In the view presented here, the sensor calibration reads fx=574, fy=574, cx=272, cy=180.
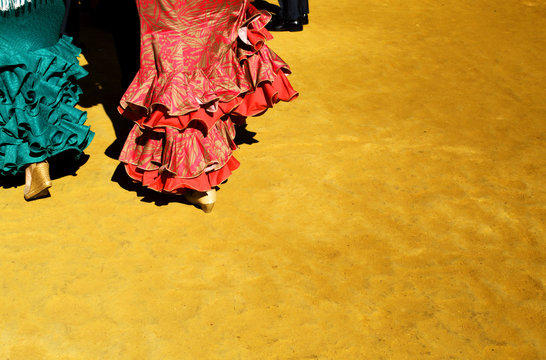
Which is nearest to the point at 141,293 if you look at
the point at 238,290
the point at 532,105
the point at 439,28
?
the point at 238,290

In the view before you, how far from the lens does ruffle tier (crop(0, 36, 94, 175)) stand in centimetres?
344

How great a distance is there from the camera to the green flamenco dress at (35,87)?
11.2 feet

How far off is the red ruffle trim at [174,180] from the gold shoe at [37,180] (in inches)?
21.7

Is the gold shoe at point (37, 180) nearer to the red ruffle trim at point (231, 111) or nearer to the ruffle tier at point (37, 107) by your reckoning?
the ruffle tier at point (37, 107)

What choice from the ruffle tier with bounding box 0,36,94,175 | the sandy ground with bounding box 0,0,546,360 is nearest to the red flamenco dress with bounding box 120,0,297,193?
the sandy ground with bounding box 0,0,546,360

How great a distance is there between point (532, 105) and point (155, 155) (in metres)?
3.41

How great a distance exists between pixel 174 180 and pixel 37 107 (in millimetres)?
970

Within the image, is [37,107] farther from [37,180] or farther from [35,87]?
[37,180]

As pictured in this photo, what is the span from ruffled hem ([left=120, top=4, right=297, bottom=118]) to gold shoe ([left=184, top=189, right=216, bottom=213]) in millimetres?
479

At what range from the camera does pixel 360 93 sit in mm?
5195

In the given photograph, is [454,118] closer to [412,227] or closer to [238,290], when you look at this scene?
[412,227]

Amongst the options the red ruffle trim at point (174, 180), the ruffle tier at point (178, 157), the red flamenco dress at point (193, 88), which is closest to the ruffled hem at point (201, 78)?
the red flamenco dress at point (193, 88)

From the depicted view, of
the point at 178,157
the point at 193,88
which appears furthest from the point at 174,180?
the point at 193,88

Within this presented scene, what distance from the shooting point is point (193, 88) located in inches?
132
